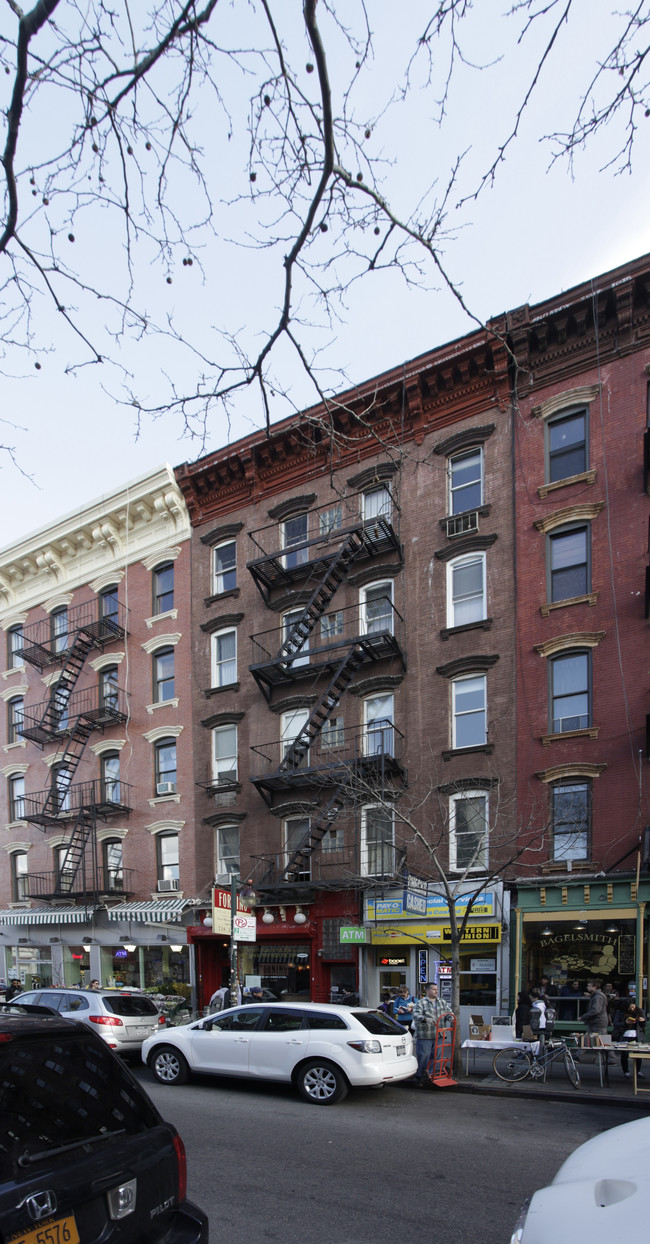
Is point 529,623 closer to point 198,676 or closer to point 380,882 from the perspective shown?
point 380,882

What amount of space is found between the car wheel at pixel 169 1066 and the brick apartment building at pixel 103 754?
1000 cm

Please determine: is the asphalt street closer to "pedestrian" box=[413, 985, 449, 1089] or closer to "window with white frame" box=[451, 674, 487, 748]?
"pedestrian" box=[413, 985, 449, 1089]

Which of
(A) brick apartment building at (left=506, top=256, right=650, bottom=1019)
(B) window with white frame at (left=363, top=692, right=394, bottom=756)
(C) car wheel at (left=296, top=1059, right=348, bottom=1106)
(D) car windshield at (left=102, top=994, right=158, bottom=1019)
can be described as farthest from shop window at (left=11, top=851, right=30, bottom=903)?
(C) car wheel at (left=296, top=1059, right=348, bottom=1106)

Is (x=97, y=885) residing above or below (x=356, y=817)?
below

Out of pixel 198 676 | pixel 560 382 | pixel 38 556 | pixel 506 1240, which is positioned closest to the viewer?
pixel 506 1240

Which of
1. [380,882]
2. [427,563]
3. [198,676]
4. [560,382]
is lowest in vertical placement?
[380,882]

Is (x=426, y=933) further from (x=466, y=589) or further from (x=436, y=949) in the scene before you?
(x=466, y=589)

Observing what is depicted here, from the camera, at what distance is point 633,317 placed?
56.7 ft

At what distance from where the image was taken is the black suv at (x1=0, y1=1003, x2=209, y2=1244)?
288 centimetres

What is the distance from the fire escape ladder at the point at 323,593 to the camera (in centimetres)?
2033

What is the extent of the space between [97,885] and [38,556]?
38.4 ft

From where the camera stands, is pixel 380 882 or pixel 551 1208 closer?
pixel 551 1208

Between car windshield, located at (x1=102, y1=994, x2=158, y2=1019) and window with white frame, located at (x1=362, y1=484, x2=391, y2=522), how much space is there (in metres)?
12.0

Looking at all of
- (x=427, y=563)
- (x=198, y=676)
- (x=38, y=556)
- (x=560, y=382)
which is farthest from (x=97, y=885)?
(x=560, y=382)
